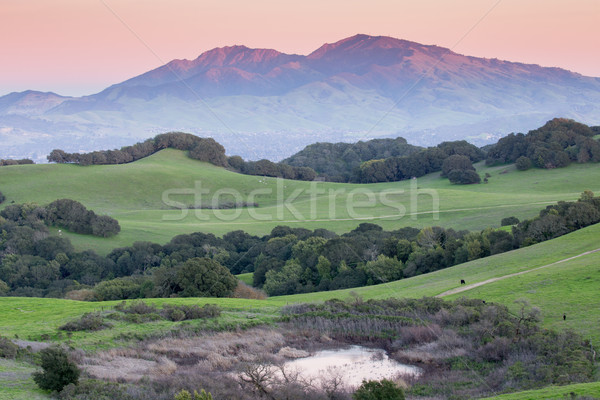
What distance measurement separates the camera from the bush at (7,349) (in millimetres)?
16438

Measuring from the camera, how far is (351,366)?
→ 17938 millimetres

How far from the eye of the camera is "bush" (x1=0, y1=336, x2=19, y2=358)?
16.4 metres

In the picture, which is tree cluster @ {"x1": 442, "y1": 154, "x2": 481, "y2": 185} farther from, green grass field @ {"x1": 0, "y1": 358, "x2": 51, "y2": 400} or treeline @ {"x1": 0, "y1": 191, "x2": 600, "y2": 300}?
green grass field @ {"x1": 0, "y1": 358, "x2": 51, "y2": 400}

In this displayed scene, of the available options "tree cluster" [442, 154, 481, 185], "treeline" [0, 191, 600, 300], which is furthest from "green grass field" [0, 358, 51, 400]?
"tree cluster" [442, 154, 481, 185]

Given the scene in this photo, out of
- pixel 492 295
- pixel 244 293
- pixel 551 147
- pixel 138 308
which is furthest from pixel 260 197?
pixel 492 295

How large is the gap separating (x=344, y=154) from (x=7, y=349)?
12821 cm

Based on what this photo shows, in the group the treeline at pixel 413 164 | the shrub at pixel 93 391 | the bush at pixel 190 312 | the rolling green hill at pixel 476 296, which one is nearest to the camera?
the shrub at pixel 93 391

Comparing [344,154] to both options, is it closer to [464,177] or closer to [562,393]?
[464,177]

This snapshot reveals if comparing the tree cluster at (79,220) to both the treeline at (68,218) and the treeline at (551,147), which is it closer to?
the treeline at (68,218)

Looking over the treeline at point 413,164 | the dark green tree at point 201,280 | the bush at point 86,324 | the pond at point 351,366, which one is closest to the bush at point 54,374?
the bush at point 86,324

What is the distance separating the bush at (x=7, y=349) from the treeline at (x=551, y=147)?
3279 inches

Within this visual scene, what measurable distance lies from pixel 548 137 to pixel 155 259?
72.1 m

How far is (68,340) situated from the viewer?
1891 cm

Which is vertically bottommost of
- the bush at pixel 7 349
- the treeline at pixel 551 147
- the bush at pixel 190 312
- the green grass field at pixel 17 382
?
the bush at pixel 190 312
